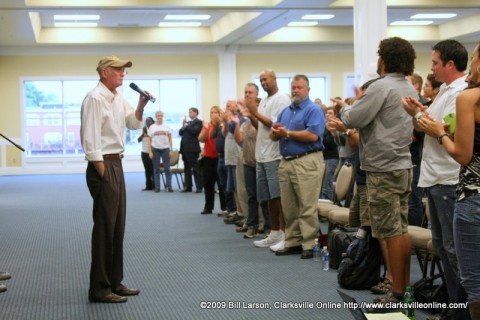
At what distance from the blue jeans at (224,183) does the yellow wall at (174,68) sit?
459 inches

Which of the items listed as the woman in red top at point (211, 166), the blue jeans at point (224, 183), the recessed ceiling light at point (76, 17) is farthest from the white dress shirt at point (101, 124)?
the recessed ceiling light at point (76, 17)

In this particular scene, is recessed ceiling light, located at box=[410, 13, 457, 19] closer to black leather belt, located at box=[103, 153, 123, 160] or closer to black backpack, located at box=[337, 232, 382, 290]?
black backpack, located at box=[337, 232, 382, 290]

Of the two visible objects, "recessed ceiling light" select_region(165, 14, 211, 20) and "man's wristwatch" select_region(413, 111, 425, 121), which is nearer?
"man's wristwatch" select_region(413, 111, 425, 121)

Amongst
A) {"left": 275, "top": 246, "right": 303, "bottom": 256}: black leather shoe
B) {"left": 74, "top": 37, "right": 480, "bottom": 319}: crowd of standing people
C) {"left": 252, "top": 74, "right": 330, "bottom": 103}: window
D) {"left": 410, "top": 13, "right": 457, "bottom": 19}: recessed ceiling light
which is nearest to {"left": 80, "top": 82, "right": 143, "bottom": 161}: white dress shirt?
{"left": 74, "top": 37, "right": 480, "bottom": 319}: crowd of standing people

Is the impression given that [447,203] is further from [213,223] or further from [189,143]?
[189,143]

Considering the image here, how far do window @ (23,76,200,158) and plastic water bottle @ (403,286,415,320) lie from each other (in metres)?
17.2

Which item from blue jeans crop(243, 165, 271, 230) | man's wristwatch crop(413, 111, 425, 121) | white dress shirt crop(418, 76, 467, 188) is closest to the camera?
man's wristwatch crop(413, 111, 425, 121)

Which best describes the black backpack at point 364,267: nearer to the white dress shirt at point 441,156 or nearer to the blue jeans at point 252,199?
the white dress shirt at point 441,156

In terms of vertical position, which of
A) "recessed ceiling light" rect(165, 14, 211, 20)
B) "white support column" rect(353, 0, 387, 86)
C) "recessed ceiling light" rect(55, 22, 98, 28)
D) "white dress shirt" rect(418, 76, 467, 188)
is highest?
"recessed ceiling light" rect(55, 22, 98, 28)

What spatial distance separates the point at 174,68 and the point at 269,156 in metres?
14.7

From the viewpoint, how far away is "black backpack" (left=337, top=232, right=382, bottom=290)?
16.9 ft

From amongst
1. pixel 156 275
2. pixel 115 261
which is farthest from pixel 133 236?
pixel 115 261

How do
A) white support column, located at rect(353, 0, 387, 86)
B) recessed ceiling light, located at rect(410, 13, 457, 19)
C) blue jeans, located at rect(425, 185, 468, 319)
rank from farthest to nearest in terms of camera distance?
1. recessed ceiling light, located at rect(410, 13, 457, 19)
2. white support column, located at rect(353, 0, 387, 86)
3. blue jeans, located at rect(425, 185, 468, 319)

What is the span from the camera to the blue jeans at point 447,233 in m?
3.67
